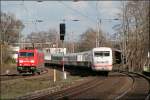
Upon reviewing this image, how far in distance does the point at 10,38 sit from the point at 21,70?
66.6 meters

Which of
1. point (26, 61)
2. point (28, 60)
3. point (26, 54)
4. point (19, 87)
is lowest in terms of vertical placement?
point (19, 87)

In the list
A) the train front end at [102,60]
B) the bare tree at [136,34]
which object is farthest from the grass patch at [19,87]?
the bare tree at [136,34]

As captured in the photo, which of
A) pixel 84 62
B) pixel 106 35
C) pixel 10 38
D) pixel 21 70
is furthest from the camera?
pixel 106 35

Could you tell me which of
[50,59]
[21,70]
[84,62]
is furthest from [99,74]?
[50,59]

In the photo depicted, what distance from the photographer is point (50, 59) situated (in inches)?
4530

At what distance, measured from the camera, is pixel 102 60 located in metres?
53.1

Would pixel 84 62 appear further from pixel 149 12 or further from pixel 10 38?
pixel 10 38

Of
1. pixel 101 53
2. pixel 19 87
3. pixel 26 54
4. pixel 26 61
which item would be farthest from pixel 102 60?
pixel 19 87

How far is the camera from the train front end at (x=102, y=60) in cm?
5281

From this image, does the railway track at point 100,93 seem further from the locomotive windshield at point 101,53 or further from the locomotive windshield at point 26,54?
the locomotive windshield at point 26,54

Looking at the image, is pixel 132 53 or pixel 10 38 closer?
pixel 132 53

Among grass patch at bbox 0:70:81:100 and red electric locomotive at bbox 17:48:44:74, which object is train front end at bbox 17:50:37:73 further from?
grass patch at bbox 0:70:81:100

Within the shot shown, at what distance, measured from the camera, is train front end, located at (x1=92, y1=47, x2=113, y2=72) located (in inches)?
2079

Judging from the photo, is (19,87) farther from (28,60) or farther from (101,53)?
(28,60)
